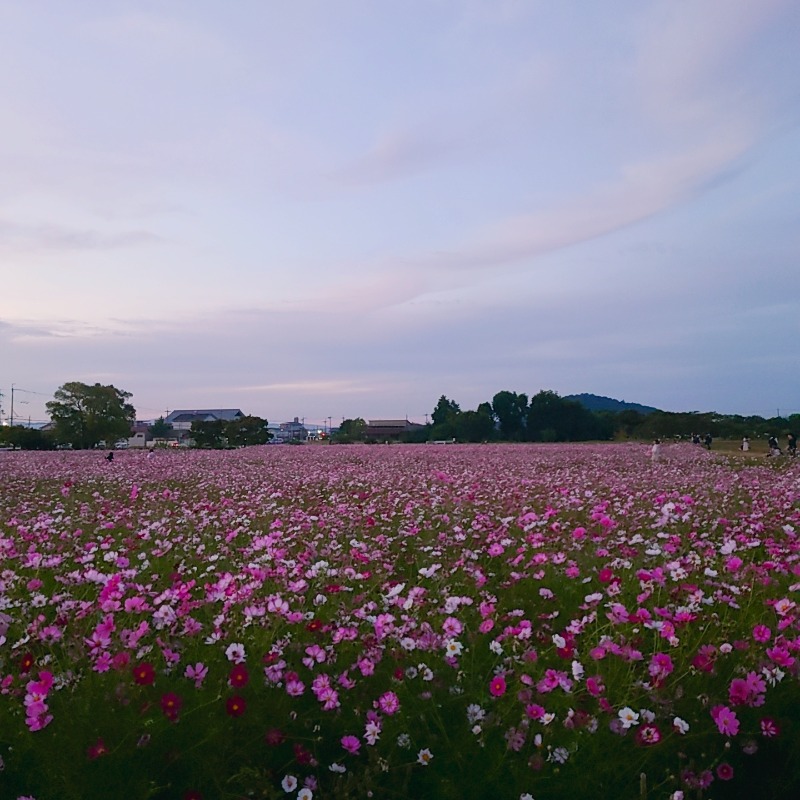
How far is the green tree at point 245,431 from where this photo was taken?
52.8 m

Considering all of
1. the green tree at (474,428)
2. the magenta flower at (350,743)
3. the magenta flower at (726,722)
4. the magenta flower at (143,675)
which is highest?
the green tree at (474,428)

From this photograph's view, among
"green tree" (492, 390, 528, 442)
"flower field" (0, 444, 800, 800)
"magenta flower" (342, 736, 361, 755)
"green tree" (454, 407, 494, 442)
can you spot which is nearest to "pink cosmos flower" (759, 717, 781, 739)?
"flower field" (0, 444, 800, 800)

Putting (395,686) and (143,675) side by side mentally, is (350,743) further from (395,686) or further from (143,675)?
(143,675)

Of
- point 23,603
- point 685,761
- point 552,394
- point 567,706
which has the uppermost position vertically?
point 552,394

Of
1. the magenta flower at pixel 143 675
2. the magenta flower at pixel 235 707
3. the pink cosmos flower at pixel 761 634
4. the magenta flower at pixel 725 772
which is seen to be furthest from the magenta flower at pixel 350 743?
the pink cosmos flower at pixel 761 634

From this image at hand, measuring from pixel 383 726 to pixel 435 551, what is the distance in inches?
113

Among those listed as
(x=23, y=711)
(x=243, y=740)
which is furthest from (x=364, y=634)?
(x=23, y=711)

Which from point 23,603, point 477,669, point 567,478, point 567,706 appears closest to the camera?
point 567,706

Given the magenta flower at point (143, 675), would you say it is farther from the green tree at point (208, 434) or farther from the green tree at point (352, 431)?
the green tree at point (352, 431)

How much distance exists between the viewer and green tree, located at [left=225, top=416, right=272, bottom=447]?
5275cm

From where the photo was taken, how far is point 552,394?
71250 millimetres

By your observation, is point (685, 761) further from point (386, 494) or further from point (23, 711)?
point (386, 494)

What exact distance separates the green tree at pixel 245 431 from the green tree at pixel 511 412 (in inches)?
987

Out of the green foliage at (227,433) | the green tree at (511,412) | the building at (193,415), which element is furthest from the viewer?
the building at (193,415)
